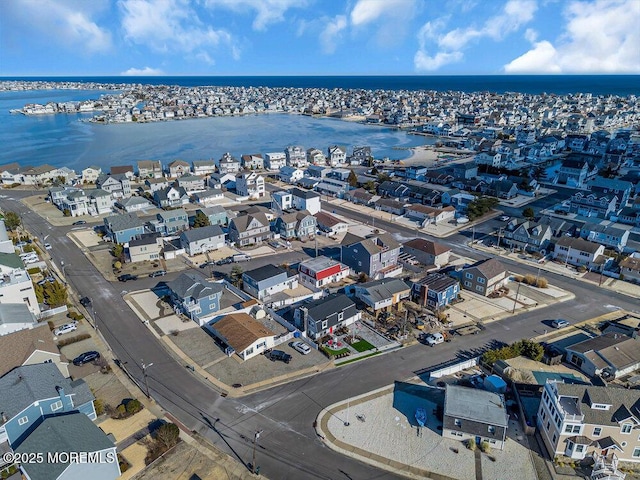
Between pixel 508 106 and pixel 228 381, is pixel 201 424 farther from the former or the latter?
pixel 508 106

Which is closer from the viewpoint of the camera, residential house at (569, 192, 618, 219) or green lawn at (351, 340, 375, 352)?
green lawn at (351, 340, 375, 352)

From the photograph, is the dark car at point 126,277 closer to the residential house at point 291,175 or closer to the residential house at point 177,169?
the residential house at point 291,175

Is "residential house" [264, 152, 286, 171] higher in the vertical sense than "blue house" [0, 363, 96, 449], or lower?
higher

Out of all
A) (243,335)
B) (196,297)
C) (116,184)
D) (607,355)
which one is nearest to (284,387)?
(243,335)

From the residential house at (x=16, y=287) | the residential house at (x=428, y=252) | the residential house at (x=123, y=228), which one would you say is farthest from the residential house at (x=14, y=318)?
the residential house at (x=428, y=252)

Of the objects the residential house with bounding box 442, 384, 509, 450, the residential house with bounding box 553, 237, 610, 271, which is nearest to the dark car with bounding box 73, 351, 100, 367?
the residential house with bounding box 442, 384, 509, 450

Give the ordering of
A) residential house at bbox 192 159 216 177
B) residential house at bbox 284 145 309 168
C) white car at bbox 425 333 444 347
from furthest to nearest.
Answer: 1. residential house at bbox 284 145 309 168
2. residential house at bbox 192 159 216 177
3. white car at bbox 425 333 444 347

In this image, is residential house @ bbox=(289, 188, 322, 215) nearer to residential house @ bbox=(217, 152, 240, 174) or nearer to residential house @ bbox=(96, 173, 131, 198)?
residential house @ bbox=(217, 152, 240, 174)
